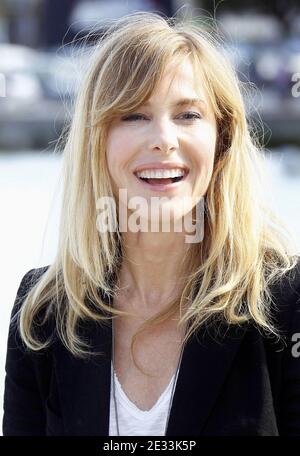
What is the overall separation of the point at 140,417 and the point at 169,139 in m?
0.53

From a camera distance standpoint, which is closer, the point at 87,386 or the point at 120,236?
the point at 87,386

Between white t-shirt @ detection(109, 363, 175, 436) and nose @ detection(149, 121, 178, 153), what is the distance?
1.45 ft

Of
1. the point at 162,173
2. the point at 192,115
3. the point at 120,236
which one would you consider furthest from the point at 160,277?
the point at 192,115

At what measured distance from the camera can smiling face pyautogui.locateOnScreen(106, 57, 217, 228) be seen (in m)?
1.68

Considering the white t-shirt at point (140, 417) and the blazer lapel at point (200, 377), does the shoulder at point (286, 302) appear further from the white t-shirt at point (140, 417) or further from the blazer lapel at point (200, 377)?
the white t-shirt at point (140, 417)

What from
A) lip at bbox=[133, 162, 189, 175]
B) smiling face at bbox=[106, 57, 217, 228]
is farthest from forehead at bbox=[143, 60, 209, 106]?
lip at bbox=[133, 162, 189, 175]

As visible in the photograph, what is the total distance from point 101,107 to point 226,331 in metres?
0.50

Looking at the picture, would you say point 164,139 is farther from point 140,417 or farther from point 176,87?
point 140,417

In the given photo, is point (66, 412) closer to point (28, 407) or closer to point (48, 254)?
point (28, 407)

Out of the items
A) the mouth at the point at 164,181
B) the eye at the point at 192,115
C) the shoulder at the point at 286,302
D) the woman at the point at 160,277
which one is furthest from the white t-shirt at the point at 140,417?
the eye at the point at 192,115

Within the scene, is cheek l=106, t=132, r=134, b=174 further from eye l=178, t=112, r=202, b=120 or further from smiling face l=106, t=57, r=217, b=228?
eye l=178, t=112, r=202, b=120

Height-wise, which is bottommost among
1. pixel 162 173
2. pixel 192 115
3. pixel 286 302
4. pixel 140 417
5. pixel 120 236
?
pixel 140 417

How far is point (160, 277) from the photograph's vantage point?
1804 mm

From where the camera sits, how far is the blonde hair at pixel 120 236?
169 cm
